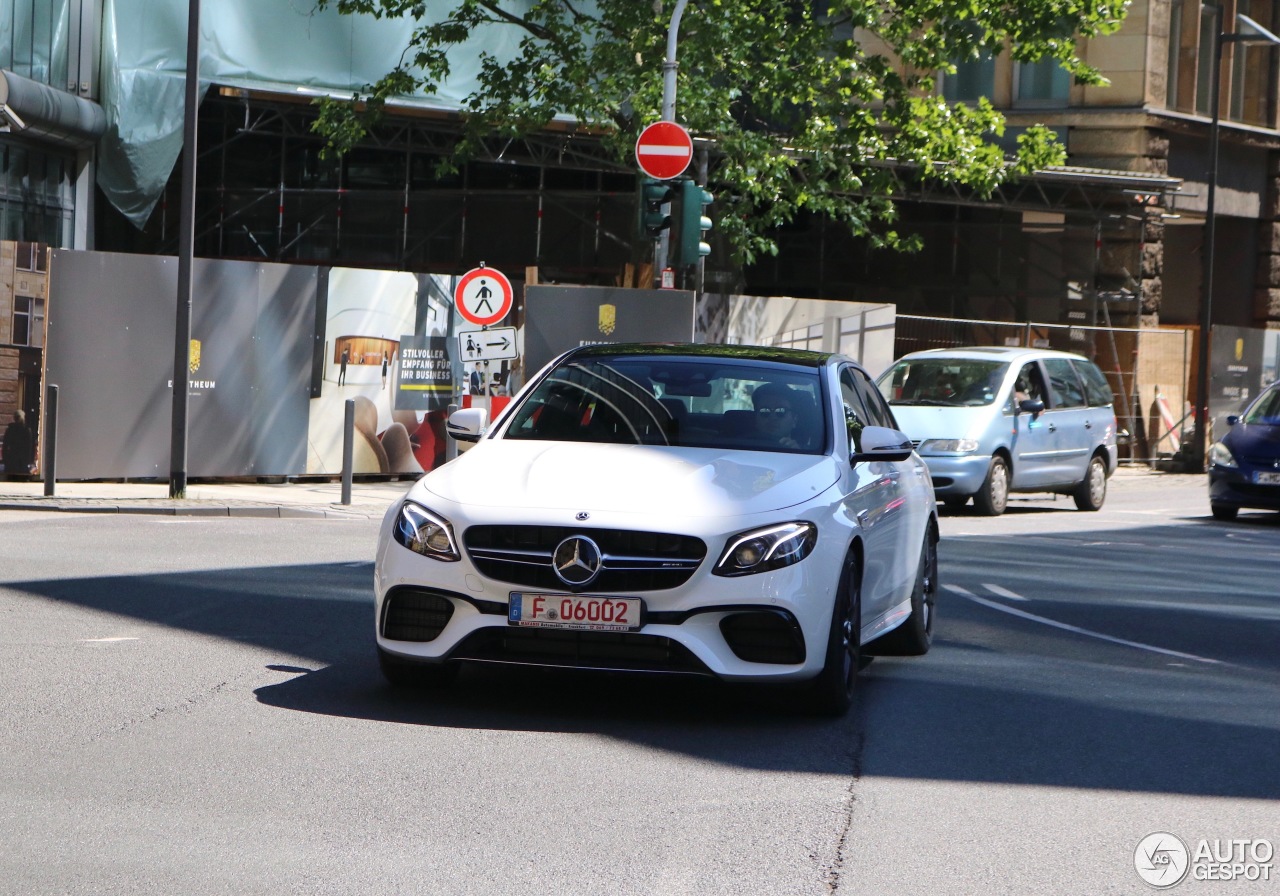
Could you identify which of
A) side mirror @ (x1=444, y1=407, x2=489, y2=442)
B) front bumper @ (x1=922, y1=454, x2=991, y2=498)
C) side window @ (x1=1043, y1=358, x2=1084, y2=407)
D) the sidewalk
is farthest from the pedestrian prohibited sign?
side mirror @ (x1=444, y1=407, x2=489, y2=442)

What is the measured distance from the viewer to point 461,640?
7008 millimetres

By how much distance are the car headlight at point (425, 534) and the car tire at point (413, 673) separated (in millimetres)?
496

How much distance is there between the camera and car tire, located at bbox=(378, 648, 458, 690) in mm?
7375

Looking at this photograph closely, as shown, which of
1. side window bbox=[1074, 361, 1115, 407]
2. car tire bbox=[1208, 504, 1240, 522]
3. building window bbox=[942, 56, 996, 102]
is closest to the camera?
car tire bbox=[1208, 504, 1240, 522]

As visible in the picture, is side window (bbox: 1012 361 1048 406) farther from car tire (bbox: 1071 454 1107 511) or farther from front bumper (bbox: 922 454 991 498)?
car tire (bbox: 1071 454 1107 511)

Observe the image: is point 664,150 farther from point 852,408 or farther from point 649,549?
point 649,549

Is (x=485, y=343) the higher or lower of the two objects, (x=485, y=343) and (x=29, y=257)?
the lower

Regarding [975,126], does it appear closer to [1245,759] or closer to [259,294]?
[259,294]

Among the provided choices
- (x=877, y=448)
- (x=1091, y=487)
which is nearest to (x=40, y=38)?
(x=1091, y=487)

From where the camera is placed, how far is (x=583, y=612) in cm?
684

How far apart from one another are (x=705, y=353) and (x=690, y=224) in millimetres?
11453

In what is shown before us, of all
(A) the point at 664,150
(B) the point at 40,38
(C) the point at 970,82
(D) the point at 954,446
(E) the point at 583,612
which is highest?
(C) the point at 970,82

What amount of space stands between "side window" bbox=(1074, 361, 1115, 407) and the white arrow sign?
7.13m

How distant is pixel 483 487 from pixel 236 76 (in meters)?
23.7
